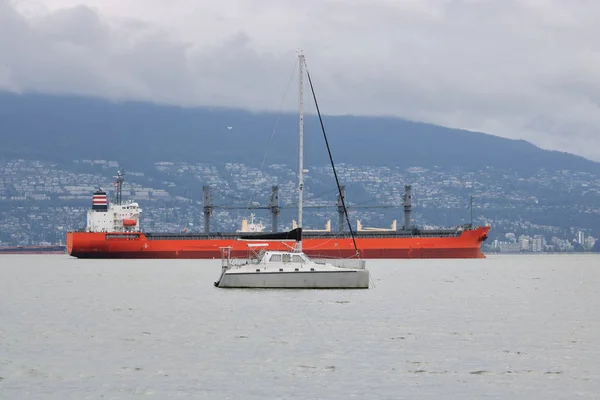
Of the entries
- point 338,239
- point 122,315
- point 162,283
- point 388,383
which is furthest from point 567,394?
point 338,239

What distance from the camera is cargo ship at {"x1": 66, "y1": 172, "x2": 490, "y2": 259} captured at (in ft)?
378

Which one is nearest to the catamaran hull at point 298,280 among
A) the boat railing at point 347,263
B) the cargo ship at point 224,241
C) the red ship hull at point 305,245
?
the boat railing at point 347,263

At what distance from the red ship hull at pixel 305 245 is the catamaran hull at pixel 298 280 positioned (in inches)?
2384

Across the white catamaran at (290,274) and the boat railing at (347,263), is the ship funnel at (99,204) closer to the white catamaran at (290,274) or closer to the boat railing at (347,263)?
the boat railing at (347,263)

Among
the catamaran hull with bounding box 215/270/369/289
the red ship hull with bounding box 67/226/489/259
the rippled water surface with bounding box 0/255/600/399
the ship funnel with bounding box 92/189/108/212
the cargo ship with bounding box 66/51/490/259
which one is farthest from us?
the ship funnel with bounding box 92/189/108/212

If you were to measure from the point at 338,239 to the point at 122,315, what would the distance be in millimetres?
73795

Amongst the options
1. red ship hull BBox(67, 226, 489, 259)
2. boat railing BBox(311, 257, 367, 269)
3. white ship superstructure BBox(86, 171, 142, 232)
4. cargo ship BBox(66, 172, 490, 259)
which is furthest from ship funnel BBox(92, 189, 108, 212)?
boat railing BBox(311, 257, 367, 269)

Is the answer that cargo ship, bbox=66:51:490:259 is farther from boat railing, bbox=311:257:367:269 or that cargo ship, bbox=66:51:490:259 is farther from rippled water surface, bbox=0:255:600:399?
rippled water surface, bbox=0:255:600:399

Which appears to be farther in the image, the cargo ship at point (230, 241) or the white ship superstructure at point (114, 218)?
the white ship superstructure at point (114, 218)

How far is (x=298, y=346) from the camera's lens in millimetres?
31797

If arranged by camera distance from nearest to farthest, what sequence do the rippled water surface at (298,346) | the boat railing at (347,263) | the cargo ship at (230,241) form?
the rippled water surface at (298,346)
the boat railing at (347,263)
the cargo ship at (230,241)

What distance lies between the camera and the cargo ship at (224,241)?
378ft

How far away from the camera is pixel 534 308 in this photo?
46719mm

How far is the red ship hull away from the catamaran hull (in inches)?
2384
